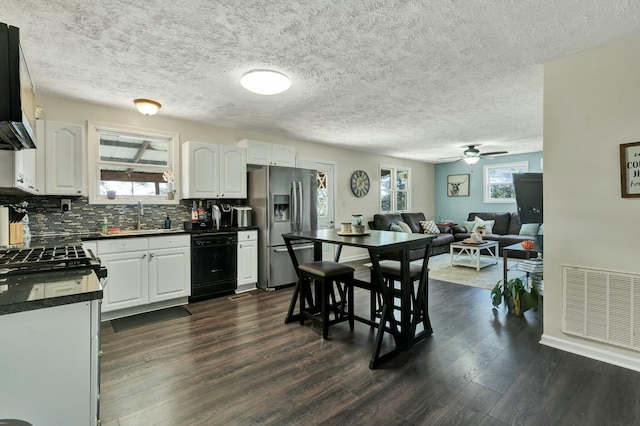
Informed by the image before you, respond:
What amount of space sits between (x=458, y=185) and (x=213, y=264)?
7.01 m

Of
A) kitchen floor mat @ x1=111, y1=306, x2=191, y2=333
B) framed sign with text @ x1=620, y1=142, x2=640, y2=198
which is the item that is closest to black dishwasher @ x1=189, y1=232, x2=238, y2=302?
kitchen floor mat @ x1=111, y1=306, x2=191, y2=333

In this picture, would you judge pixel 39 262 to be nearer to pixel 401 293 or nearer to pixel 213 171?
pixel 401 293

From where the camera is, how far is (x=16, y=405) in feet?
3.40

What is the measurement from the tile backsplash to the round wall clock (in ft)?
11.8

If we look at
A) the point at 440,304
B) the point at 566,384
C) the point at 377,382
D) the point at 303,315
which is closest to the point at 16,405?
the point at 377,382

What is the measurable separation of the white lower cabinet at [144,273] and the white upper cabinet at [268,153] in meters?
1.58

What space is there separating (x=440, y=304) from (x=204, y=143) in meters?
3.62

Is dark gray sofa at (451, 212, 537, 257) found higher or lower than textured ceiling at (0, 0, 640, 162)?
lower

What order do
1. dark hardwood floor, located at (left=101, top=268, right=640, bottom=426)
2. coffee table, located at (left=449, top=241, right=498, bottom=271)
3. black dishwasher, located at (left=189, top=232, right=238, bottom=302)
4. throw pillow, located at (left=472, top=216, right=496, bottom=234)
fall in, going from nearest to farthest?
dark hardwood floor, located at (left=101, top=268, right=640, bottom=426), black dishwasher, located at (left=189, top=232, right=238, bottom=302), coffee table, located at (left=449, top=241, right=498, bottom=271), throw pillow, located at (left=472, top=216, right=496, bottom=234)

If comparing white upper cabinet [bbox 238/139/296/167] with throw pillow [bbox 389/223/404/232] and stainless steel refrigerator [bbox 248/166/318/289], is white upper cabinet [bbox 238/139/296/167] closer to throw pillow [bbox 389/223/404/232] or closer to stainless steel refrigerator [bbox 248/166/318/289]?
stainless steel refrigerator [bbox 248/166/318/289]

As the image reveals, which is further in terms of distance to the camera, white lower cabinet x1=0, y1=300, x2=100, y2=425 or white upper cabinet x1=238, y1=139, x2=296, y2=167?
white upper cabinet x1=238, y1=139, x2=296, y2=167

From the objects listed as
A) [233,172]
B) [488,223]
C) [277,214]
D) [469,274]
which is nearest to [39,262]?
[233,172]

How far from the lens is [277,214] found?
14.8ft

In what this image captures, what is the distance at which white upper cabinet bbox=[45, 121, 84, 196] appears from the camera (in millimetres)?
3039
